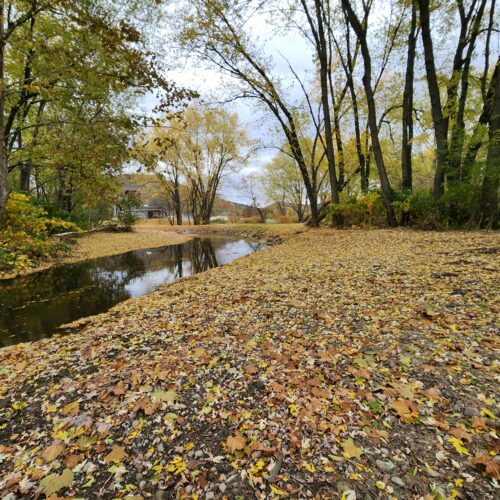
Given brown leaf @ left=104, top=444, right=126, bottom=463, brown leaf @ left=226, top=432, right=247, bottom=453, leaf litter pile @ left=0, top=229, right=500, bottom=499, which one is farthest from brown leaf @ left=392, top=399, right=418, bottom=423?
brown leaf @ left=104, top=444, right=126, bottom=463

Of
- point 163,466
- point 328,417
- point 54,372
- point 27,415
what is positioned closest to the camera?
point 163,466

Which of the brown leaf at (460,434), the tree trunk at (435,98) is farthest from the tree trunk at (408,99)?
the brown leaf at (460,434)

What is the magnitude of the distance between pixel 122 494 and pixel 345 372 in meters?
1.83

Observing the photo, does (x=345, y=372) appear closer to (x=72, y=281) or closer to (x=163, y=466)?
(x=163, y=466)

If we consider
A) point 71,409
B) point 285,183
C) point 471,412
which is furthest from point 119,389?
point 285,183

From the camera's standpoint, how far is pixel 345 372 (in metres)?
2.45

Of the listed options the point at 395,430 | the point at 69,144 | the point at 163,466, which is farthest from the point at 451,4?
the point at 163,466

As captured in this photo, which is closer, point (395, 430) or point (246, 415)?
point (395, 430)

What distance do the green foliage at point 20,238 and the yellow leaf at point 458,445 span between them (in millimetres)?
10517

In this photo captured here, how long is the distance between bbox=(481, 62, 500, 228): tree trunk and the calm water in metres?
8.48

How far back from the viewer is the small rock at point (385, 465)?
1591mm

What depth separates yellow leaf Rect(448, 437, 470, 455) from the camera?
Result: 1.64 metres

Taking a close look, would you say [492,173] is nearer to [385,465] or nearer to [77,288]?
[385,465]

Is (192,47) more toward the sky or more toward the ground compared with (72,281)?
more toward the sky
